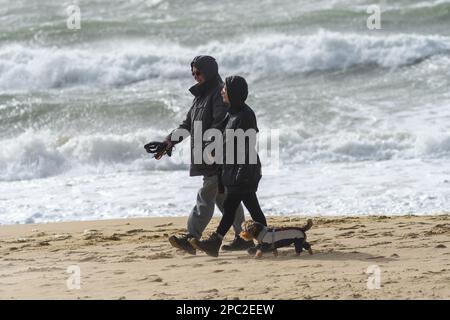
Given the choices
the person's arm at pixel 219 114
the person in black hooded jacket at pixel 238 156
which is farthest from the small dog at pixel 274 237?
the person's arm at pixel 219 114

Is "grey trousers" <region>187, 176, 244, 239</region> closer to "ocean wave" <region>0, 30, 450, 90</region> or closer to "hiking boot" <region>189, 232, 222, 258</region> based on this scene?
"hiking boot" <region>189, 232, 222, 258</region>

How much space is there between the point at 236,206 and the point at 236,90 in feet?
2.92

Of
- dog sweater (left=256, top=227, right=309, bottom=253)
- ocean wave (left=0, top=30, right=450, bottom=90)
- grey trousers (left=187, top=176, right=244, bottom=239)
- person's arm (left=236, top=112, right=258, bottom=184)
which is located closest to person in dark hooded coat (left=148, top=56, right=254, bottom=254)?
grey trousers (left=187, top=176, right=244, bottom=239)

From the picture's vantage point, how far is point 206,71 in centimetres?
732

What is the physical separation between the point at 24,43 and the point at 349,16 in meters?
7.39

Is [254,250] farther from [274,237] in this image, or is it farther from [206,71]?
[206,71]

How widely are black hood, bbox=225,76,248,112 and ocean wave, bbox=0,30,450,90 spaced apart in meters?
12.0

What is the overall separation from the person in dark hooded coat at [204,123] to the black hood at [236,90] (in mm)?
221

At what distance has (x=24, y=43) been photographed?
2220 cm

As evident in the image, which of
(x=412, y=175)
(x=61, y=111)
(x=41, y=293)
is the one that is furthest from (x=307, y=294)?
(x=61, y=111)

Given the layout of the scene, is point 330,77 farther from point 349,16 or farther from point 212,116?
point 212,116

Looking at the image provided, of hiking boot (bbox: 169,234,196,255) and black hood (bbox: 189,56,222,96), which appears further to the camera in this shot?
hiking boot (bbox: 169,234,196,255)

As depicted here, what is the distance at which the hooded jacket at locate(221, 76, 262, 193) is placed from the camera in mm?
7012
